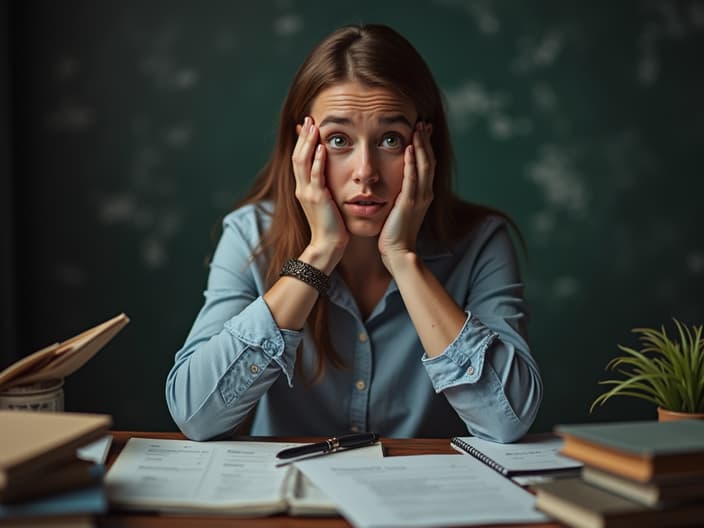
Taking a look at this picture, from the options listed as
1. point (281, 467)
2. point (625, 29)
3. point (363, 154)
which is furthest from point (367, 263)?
point (625, 29)

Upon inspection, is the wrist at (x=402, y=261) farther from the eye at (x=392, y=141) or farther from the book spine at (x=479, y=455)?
the book spine at (x=479, y=455)

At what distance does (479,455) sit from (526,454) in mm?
92

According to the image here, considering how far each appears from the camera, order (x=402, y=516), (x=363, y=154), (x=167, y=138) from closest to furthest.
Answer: (x=402, y=516)
(x=363, y=154)
(x=167, y=138)

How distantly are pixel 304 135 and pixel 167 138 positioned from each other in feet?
3.96

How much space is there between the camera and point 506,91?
2.91 meters

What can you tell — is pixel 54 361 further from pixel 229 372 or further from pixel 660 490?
pixel 660 490

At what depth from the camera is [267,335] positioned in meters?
1.46

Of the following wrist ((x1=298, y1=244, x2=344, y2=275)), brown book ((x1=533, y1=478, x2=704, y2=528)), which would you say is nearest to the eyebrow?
wrist ((x1=298, y1=244, x2=344, y2=275))

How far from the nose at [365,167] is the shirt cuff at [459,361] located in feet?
1.28

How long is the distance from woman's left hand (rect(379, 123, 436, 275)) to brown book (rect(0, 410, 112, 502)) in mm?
795

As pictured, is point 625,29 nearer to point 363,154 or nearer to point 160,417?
point 363,154

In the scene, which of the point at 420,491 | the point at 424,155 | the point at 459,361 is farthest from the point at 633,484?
the point at 424,155

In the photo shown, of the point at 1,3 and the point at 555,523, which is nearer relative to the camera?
the point at 555,523

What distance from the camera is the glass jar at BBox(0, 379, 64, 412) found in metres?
1.17
